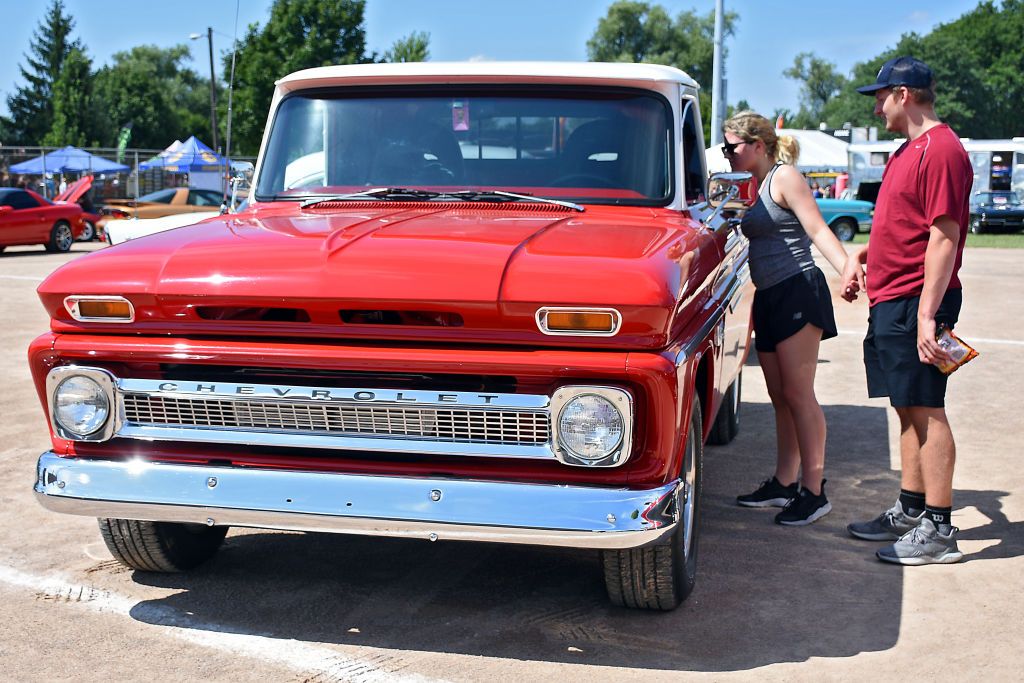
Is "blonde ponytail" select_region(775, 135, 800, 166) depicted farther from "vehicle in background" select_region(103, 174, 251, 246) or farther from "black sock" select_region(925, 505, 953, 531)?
"vehicle in background" select_region(103, 174, 251, 246)

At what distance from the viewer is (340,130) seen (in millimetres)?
5066

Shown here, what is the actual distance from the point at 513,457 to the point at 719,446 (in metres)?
3.72

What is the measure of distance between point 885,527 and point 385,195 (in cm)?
257

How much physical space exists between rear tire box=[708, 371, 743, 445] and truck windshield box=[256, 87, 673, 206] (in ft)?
7.47

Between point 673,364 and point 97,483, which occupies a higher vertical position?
point 673,364

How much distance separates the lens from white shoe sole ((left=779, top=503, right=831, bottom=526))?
5379mm

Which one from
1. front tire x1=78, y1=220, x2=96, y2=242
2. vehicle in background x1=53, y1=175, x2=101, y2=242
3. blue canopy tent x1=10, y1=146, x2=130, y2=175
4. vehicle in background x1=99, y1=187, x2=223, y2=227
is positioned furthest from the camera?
blue canopy tent x1=10, y1=146, x2=130, y2=175

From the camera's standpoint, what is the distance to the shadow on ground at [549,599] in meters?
3.95

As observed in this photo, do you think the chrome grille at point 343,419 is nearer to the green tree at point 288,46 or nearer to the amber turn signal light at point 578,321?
the amber turn signal light at point 578,321

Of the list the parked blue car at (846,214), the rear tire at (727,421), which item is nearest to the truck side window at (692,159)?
the rear tire at (727,421)

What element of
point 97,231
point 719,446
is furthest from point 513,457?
point 97,231

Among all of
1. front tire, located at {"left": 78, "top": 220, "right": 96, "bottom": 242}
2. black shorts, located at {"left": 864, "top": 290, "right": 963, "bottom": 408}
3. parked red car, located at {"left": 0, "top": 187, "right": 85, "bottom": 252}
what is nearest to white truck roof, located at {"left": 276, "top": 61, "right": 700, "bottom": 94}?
black shorts, located at {"left": 864, "top": 290, "right": 963, "bottom": 408}

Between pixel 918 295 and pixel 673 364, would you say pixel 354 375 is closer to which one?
pixel 673 364

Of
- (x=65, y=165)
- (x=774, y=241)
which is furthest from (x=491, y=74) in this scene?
(x=65, y=165)
